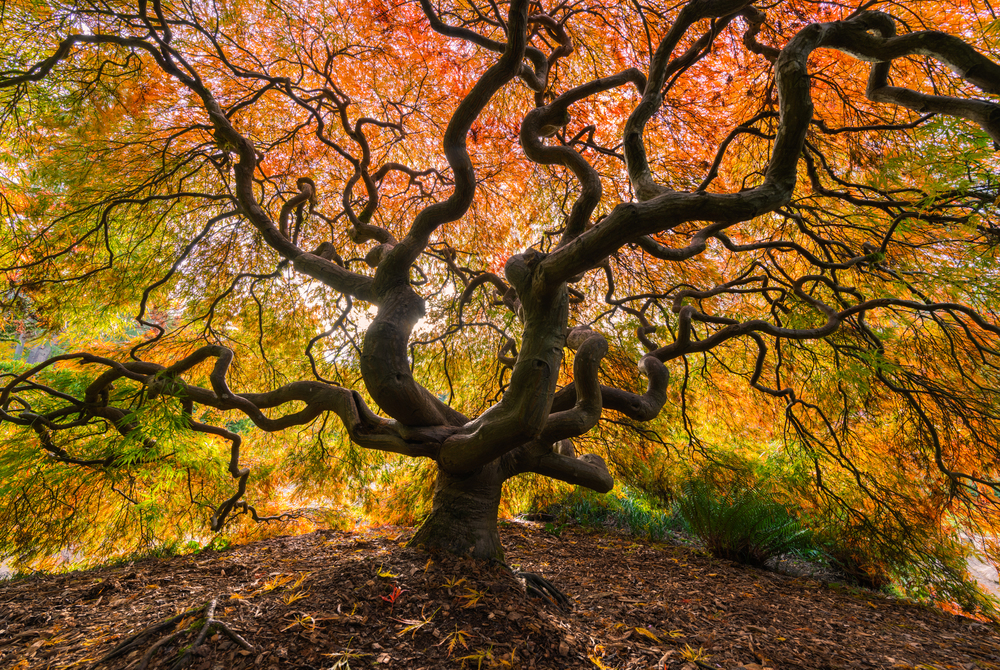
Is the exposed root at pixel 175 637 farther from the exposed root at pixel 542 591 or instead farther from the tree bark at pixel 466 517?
the exposed root at pixel 542 591

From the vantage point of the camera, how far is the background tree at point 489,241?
2.22m

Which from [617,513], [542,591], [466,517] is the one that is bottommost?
[617,513]

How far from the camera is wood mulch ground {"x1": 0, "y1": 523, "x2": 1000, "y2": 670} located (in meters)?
1.57

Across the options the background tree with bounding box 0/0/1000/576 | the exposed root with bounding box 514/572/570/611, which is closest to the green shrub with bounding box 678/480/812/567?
the background tree with bounding box 0/0/1000/576

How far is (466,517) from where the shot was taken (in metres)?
2.46

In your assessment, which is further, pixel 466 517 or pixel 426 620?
pixel 466 517

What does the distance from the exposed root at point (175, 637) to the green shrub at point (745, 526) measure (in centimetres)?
381

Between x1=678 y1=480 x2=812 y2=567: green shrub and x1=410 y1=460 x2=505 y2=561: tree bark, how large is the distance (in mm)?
2459

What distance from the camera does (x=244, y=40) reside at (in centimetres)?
354

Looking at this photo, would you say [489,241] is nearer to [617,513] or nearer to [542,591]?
[542,591]

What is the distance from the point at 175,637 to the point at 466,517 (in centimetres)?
137

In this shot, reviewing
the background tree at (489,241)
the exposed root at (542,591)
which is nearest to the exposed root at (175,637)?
the background tree at (489,241)

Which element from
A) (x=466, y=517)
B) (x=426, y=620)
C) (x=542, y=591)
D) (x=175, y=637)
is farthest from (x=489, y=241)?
(x=175, y=637)

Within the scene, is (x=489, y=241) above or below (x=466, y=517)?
above
